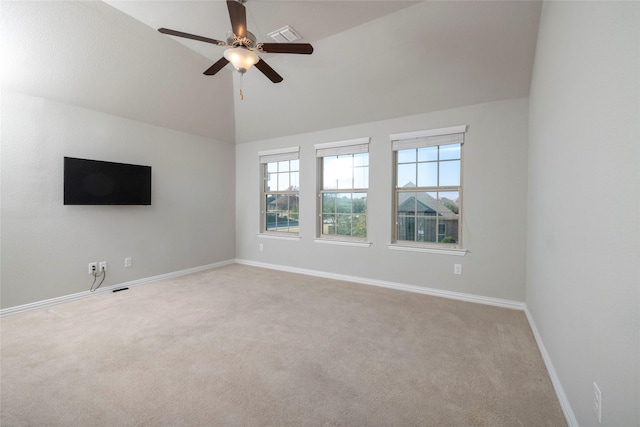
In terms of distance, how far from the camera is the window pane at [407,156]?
3.90m

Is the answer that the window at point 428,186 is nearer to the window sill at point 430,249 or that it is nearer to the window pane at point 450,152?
the window pane at point 450,152

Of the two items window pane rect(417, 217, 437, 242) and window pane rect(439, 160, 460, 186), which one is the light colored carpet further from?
window pane rect(439, 160, 460, 186)

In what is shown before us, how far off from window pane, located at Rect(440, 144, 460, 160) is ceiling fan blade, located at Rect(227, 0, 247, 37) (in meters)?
2.84

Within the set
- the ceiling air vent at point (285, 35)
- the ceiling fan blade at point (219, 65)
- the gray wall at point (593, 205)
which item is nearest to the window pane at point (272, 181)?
the ceiling air vent at point (285, 35)

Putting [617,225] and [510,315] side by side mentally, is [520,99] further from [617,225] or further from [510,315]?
[617,225]

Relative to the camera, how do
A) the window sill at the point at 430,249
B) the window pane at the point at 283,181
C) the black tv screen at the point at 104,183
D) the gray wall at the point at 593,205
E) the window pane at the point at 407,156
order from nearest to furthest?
the gray wall at the point at 593,205 → the black tv screen at the point at 104,183 → the window sill at the point at 430,249 → the window pane at the point at 407,156 → the window pane at the point at 283,181

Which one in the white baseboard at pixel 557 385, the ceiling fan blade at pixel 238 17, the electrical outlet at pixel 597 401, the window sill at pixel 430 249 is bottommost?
the white baseboard at pixel 557 385

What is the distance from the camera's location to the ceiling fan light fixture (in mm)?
2113

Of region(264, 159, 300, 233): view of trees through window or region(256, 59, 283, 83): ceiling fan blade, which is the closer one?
region(256, 59, 283, 83): ceiling fan blade

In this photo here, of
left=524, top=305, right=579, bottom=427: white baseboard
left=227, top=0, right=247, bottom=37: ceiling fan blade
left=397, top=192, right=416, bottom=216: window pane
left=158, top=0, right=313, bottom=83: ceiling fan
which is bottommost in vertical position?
left=524, top=305, right=579, bottom=427: white baseboard

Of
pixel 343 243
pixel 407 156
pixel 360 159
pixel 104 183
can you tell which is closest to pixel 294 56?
pixel 360 159

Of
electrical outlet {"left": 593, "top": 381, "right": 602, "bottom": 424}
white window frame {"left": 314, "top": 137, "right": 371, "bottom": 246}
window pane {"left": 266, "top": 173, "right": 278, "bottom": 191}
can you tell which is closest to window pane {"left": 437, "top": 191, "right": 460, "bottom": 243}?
white window frame {"left": 314, "top": 137, "right": 371, "bottom": 246}

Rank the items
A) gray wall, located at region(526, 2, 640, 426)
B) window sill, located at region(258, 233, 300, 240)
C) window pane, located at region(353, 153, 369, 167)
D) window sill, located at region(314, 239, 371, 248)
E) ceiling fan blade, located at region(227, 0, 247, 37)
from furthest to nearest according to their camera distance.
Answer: window sill, located at region(258, 233, 300, 240)
window pane, located at region(353, 153, 369, 167)
window sill, located at region(314, 239, 371, 248)
ceiling fan blade, located at region(227, 0, 247, 37)
gray wall, located at region(526, 2, 640, 426)

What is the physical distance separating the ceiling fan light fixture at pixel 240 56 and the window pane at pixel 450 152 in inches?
106
